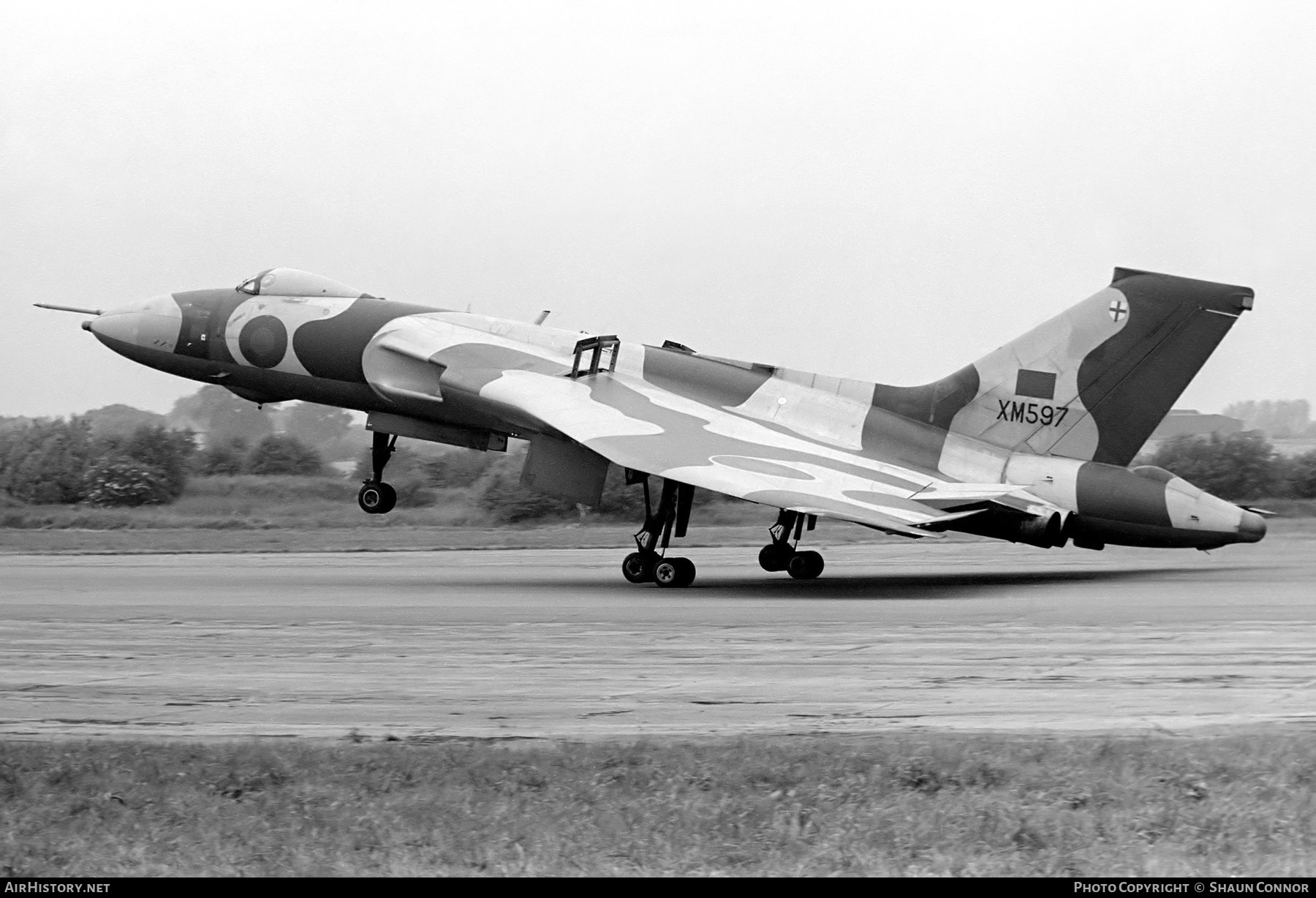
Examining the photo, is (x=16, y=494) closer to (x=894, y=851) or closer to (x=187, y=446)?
(x=187, y=446)

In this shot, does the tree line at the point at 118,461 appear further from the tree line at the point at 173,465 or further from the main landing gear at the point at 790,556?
the main landing gear at the point at 790,556

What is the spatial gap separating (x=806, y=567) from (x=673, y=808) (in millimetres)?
14070

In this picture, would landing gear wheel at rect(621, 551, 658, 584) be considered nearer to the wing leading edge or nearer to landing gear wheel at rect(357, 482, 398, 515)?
the wing leading edge

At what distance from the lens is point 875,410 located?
67.2 feet

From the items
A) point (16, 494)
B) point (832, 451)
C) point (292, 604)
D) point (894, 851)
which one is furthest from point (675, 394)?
point (16, 494)

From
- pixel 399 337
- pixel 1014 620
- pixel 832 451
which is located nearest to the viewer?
pixel 1014 620

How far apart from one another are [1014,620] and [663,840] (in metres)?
8.48

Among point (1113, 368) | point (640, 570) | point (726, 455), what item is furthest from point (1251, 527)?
point (640, 570)

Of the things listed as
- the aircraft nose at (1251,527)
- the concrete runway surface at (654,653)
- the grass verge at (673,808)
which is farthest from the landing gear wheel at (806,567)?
the grass verge at (673,808)

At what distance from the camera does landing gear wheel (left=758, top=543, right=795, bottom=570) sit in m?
20.7

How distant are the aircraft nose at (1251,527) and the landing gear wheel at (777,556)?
20.3ft

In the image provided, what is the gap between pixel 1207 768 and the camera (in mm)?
6820

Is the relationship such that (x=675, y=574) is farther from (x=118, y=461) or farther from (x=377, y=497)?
(x=118, y=461)

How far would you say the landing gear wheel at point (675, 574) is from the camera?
18.6 meters
